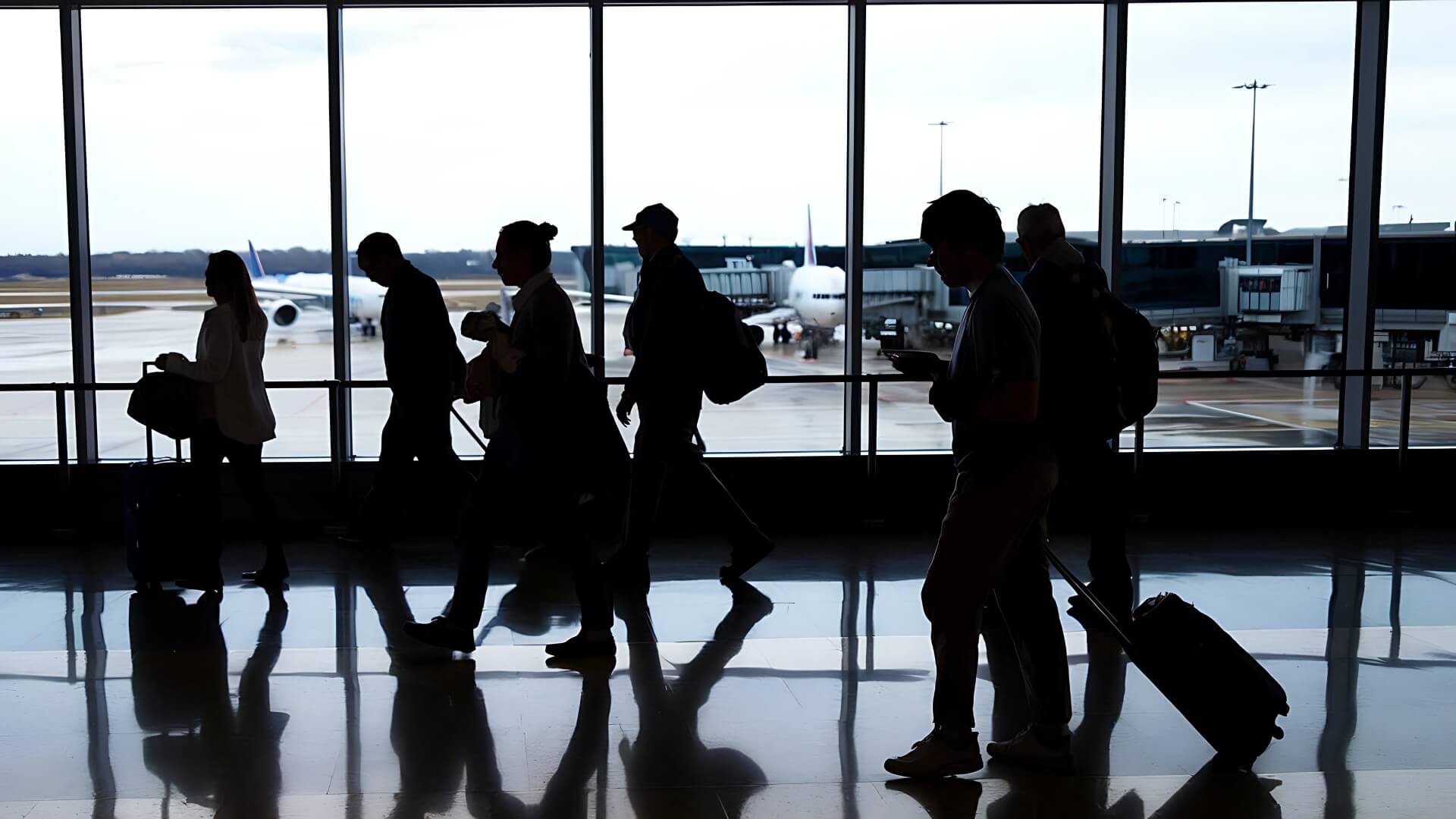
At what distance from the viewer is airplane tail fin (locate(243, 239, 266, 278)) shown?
26.6ft

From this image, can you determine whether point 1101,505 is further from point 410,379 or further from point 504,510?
point 410,379

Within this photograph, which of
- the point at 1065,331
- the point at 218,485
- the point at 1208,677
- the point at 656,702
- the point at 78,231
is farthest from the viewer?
the point at 78,231

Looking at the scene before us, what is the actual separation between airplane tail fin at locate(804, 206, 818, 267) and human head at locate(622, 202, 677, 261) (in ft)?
8.11

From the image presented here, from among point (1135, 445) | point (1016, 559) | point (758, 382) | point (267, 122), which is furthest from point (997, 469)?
point (267, 122)

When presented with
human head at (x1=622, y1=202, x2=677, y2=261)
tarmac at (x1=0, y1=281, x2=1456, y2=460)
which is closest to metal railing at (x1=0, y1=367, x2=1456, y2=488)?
tarmac at (x1=0, y1=281, x2=1456, y2=460)

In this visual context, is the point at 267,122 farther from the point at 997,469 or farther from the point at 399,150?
the point at 997,469

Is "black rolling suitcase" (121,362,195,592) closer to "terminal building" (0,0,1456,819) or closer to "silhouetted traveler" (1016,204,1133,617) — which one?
"terminal building" (0,0,1456,819)

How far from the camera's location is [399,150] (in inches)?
291

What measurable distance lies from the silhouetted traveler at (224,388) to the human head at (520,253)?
1619 millimetres

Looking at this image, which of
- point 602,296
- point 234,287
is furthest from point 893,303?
point 234,287

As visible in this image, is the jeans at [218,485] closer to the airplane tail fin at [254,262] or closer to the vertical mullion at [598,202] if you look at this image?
the vertical mullion at [598,202]

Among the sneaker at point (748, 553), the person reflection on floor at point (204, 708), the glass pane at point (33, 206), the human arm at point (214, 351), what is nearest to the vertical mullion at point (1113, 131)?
the sneaker at point (748, 553)

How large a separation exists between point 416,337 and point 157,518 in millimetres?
1359

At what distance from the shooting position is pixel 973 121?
25.4 feet
